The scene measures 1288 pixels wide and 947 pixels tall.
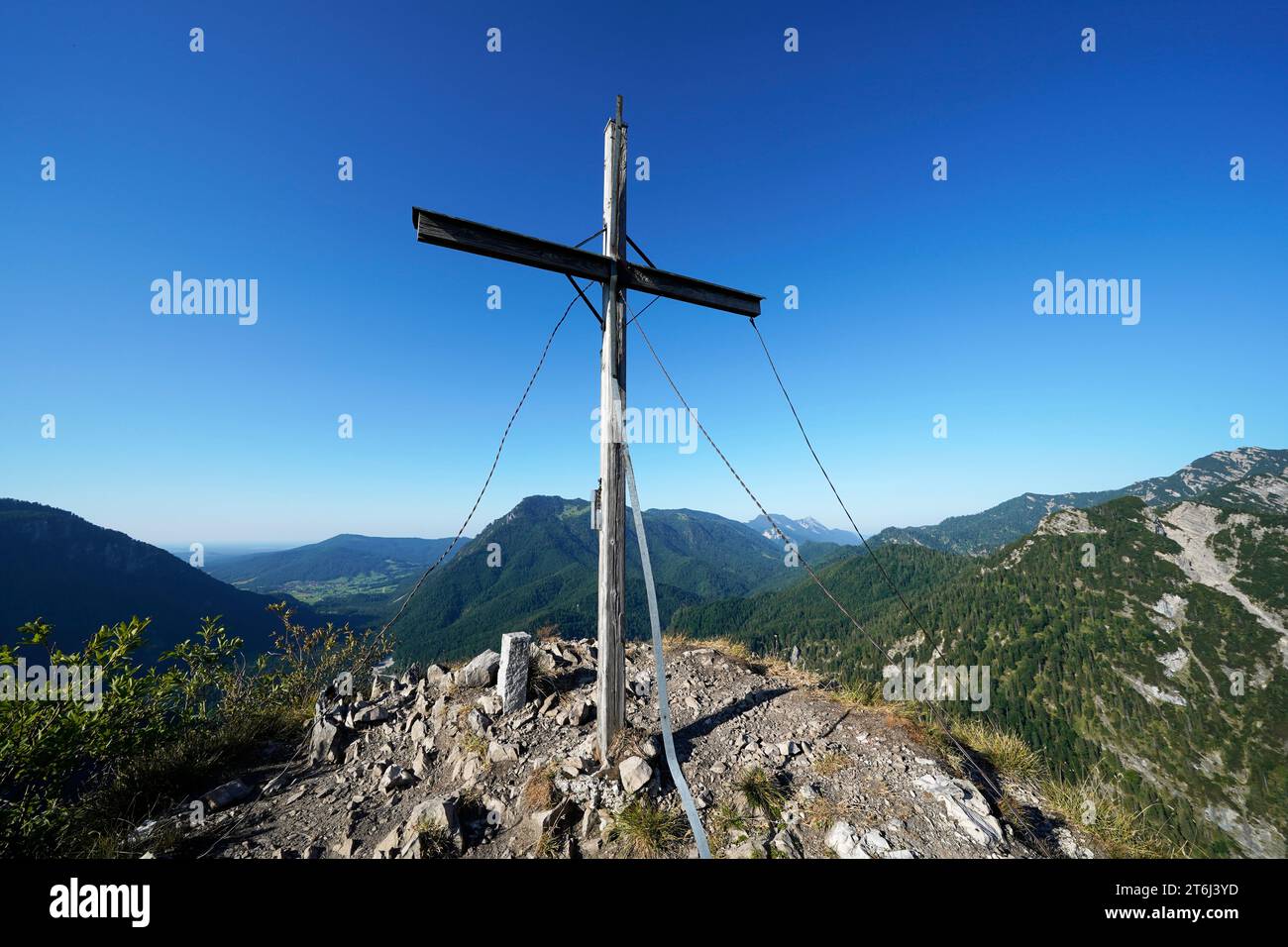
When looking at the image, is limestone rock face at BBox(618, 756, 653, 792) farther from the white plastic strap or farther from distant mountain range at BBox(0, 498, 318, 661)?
distant mountain range at BBox(0, 498, 318, 661)

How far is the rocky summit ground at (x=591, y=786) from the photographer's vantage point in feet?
14.1

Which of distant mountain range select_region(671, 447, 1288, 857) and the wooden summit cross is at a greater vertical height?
the wooden summit cross

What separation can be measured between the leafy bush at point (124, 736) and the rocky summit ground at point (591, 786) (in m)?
0.73

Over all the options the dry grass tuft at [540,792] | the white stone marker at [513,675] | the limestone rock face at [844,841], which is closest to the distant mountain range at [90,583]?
the white stone marker at [513,675]

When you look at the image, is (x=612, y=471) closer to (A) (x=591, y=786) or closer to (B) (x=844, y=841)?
(A) (x=591, y=786)

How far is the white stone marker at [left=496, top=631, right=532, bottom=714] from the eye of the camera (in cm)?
620

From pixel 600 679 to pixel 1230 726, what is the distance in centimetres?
15059

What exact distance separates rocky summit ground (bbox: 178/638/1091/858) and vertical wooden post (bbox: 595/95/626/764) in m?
0.59

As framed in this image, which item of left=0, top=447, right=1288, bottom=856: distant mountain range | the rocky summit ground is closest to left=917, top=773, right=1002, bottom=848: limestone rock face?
the rocky summit ground

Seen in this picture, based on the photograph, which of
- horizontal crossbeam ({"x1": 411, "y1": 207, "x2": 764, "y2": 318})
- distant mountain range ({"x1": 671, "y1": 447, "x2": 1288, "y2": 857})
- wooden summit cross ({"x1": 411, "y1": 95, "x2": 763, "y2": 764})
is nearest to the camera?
horizontal crossbeam ({"x1": 411, "y1": 207, "x2": 764, "y2": 318})

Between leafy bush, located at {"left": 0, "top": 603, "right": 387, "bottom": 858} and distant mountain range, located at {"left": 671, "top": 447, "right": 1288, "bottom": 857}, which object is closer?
leafy bush, located at {"left": 0, "top": 603, "right": 387, "bottom": 858}

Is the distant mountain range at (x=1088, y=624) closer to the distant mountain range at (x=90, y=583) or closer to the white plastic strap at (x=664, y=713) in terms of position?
the distant mountain range at (x=90, y=583)

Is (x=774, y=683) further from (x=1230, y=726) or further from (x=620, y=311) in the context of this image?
(x=1230, y=726)
